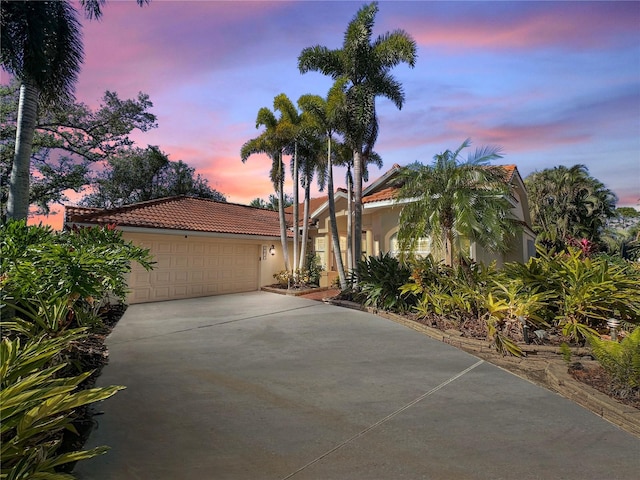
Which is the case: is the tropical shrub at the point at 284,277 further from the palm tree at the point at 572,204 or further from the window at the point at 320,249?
the palm tree at the point at 572,204

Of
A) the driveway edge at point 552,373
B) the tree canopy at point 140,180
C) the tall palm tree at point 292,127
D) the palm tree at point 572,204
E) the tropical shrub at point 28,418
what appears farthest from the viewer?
the tree canopy at point 140,180

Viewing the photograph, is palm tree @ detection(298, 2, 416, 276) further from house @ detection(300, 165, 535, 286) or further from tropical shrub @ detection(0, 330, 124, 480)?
tropical shrub @ detection(0, 330, 124, 480)

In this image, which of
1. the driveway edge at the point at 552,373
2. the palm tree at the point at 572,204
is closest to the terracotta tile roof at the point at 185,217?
the driveway edge at the point at 552,373

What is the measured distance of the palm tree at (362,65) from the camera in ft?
38.2

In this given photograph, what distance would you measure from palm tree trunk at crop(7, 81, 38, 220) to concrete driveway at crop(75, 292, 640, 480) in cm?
Result: 442

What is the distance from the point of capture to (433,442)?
3088 mm

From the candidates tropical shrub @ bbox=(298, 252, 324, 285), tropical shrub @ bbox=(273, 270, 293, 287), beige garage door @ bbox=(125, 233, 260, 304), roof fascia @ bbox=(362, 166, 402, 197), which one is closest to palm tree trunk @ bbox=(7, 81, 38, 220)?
beige garage door @ bbox=(125, 233, 260, 304)

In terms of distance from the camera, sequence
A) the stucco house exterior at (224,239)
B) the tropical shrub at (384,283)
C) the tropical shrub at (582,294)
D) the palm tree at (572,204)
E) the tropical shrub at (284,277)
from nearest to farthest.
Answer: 1. the tropical shrub at (582,294)
2. the tropical shrub at (384,283)
3. the stucco house exterior at (224,239)
4. the tropical shrub at (284,277)
5. the palm tree at (572,204)

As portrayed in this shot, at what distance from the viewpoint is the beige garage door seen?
40.0 feet

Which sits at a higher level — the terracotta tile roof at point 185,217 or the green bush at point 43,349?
the terracotta tile roof at point 185,217

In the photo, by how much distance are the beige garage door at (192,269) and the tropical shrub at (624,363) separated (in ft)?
39.8

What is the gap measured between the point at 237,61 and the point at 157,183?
2256cm

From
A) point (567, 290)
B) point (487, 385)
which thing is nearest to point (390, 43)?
point (567, 290)

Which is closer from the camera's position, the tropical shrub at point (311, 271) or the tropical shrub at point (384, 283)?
the tropical shrub at point (384, 283)
